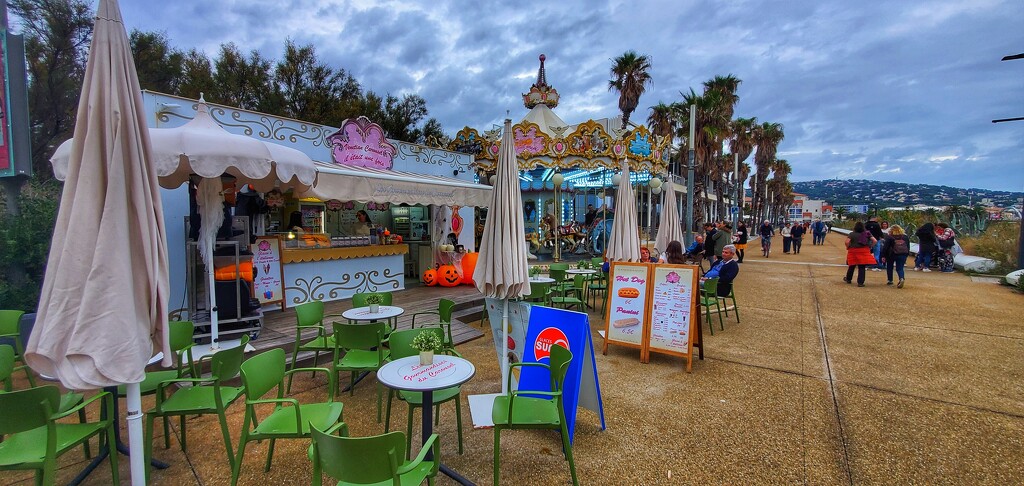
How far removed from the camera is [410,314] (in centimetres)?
695

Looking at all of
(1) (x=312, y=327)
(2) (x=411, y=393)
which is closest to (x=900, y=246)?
(2) (x=411, y=393)

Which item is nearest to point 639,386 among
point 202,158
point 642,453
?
point 642,453

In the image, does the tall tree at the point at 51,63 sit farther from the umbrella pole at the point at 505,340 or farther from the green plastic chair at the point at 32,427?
the umbrella pole at the point at 505,340

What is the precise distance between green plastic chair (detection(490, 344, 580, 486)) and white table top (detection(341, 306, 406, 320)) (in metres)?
2.10

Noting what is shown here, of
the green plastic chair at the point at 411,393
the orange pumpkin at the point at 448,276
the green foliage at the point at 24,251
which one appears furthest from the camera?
the orange pumpkin at the point at 448,276

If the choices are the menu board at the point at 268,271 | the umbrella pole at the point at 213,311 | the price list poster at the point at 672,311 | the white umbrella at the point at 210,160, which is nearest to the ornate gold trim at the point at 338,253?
the menu board at the point at 268,271

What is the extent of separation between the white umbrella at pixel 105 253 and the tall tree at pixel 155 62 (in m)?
18.5

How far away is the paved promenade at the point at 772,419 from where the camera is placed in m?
3.21

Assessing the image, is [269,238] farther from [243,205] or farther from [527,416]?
[527,416]

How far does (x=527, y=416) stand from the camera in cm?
315

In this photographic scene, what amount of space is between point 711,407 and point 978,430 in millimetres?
2220

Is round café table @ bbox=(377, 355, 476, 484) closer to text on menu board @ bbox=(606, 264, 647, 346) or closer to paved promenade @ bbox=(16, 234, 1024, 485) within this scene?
paved promenade @ bbox=(16, 234, 1024, 485)

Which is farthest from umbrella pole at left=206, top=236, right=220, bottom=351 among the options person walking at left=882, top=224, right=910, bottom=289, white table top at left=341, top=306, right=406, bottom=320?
person walking at left=882, top=224, right=910, bottom=289

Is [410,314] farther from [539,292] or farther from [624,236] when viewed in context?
[624,236]
